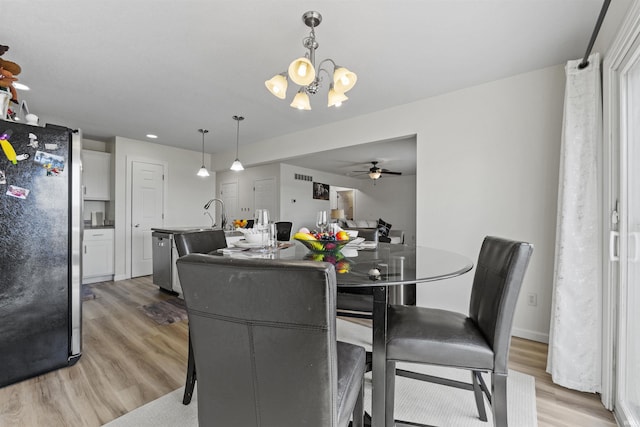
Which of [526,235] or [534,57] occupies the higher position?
[534,57]

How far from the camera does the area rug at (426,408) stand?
1.52 meters

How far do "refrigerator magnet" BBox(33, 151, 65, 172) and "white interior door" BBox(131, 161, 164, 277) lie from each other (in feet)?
10.4

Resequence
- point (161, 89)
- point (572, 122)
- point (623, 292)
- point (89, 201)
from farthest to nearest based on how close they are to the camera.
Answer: point (89, 201) → point (161, 89) → point (572, 122) → point (623, 292)

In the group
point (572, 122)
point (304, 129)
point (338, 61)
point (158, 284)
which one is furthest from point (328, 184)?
point (572, 122)

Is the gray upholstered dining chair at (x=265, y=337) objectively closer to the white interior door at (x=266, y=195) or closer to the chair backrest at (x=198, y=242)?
the chair backrest at (x=198, y=242)

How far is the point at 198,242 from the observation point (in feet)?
6.15

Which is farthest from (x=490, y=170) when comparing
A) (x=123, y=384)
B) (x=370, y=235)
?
(x=123, y=384)

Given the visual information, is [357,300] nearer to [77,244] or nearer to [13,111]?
[77,244]

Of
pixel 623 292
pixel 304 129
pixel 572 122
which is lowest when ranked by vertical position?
pixel 623 292

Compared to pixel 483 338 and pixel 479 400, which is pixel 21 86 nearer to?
pixel 483 338

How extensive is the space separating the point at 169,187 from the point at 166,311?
116 inches

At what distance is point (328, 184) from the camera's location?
825cm

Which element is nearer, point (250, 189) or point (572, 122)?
point (572, 122)

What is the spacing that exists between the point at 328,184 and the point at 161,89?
5.68m
